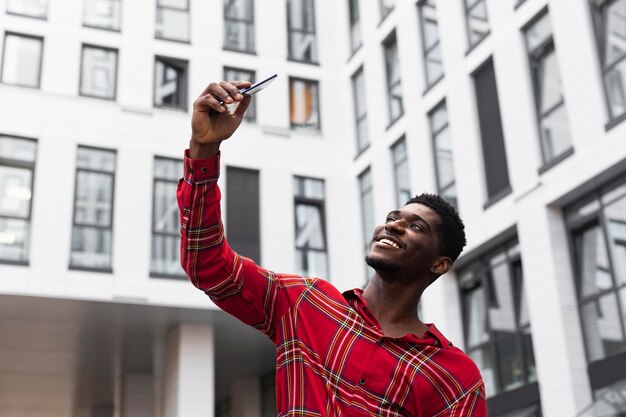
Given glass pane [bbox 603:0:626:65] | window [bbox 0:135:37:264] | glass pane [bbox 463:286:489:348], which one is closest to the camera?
glass pane [bbox 603:0:626:65]

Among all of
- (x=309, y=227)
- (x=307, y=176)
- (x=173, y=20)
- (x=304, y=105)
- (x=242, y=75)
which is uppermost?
(x=173, y=20)

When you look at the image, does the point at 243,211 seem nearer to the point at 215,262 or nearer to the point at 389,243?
the point at 389,243

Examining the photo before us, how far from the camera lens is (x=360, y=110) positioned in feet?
85.2

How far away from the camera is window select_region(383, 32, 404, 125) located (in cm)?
2409

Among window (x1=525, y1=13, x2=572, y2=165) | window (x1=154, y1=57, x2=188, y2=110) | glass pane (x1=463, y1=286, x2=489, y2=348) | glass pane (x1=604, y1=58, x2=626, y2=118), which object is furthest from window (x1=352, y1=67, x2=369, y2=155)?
glass pane (x1=604, y1=58, x2=626, y2=118)

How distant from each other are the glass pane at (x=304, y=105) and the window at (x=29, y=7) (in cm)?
649

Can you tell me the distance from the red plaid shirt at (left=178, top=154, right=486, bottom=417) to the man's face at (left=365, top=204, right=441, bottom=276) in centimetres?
16

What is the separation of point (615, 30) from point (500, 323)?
6.00 meters

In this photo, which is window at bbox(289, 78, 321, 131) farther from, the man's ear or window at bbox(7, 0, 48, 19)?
the man's ear

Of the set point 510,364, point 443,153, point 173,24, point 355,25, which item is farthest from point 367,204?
point 510,364

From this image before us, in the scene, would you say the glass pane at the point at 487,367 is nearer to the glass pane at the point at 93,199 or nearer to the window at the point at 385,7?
the glass pane at the point at 93,199

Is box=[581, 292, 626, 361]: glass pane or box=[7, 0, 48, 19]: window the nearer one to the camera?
box=[581, 292, 626, 361]: glass pane

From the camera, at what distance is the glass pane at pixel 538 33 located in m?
18.8

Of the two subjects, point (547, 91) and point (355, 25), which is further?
point (355, 25)
